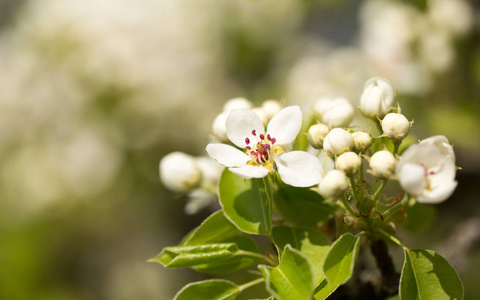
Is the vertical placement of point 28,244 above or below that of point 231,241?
below

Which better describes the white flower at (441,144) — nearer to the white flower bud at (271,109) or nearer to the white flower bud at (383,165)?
the white flower bud at (383,165)

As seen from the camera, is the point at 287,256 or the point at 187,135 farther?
the point at 187,135

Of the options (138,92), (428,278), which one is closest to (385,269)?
(428,278)

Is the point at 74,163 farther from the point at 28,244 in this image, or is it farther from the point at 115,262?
the point at 115,262

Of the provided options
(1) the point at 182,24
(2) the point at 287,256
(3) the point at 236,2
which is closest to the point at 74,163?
(1) the point at 182,24

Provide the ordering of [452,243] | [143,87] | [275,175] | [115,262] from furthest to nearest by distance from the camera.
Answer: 1. [115,262]
2. [143,87]
3. [452,243]
4. [275,175]

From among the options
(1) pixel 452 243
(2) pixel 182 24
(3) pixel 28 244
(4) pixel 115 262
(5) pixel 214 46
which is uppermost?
(2) pixel 182 24

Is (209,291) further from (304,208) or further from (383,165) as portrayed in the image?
(383,165)

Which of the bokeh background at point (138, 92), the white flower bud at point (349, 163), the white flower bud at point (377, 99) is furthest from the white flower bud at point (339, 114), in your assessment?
the bokeh background at point (138, 92)
